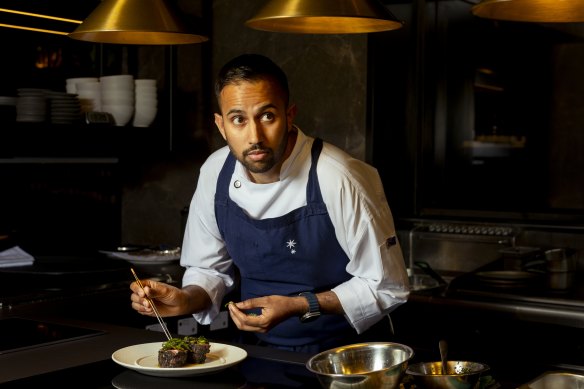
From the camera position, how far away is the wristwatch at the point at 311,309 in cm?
264

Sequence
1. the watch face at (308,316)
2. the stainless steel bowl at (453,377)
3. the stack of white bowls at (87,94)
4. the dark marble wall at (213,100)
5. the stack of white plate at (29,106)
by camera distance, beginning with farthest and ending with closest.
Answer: the dark marble wall at (213,100)
the stack of white bowls at (87,94)
the stack of white plate at (29,106)
the watch face at (308,316)
the stainless steel bowl at (453,377)

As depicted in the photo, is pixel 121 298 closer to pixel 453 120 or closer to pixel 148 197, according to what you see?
pixel 148 197

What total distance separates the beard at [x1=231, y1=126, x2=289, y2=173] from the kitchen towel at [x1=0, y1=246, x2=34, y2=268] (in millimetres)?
1446

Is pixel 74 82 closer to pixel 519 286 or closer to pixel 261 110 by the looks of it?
pixel 261 110

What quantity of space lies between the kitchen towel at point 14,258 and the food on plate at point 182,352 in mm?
1862

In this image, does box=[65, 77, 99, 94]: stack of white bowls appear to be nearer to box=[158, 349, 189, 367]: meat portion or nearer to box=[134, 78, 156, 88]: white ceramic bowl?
box=[134, 78, 156, 88]: white ceramic bowl

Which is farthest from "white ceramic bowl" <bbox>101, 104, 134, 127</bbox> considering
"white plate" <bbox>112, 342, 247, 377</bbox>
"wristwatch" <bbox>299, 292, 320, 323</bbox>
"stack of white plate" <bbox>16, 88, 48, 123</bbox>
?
"white plate" <bbox>112, 342, 247, 377</bbox>

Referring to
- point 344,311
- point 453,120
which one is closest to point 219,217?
point 344,311

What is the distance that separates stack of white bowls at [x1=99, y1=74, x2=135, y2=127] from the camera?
4.43 metres

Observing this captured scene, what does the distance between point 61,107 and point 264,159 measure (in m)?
1.76

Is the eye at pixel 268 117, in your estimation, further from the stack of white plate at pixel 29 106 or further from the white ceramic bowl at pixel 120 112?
the white ceramic bowl at pixel 120 112

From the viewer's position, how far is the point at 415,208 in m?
4.74

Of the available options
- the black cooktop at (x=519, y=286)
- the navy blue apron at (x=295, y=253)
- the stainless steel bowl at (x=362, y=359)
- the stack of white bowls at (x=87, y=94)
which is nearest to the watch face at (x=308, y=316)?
the navy blue apron at (x=295, y=253)

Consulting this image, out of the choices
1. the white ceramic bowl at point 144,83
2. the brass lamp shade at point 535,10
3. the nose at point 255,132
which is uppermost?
the brass lamp shade at point 535,10
